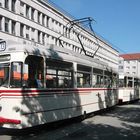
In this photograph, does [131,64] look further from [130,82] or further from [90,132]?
[90,132]

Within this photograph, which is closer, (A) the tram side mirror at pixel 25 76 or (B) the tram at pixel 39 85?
(B) the tram at pixel 39 85

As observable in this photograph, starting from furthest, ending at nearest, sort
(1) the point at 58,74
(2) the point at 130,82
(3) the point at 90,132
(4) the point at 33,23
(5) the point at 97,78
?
1. (4) the point at 33,23
2. (2) the point at 130,82
3. (5) the point at 97,78
4. (1) the point at 58,74
5. (3) the point at 90,132

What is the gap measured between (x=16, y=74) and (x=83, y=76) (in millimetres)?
4528

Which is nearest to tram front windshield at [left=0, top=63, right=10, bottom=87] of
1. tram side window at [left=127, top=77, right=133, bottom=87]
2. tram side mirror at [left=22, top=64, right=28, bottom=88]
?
tram side mirror at [left=22, top=64, right=28, bottom=88]

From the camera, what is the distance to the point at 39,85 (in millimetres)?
10484

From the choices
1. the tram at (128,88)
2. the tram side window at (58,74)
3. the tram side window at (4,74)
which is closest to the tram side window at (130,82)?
the tram at (128,88)

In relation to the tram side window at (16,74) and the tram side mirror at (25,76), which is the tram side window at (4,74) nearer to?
the tram side window at (16,74)

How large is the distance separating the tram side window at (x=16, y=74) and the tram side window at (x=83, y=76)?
3899 millimetres

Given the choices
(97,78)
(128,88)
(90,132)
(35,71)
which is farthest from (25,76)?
(128,88)

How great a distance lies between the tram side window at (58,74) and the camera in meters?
11.0

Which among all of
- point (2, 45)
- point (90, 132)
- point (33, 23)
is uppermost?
point (33, 23)

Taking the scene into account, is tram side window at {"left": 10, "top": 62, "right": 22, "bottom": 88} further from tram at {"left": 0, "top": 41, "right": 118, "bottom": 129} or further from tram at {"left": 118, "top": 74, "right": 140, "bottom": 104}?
tram at {"left": 118, "top": 74, "right": 140, "bottom": 104}

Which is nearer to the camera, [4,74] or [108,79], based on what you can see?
[4,74]

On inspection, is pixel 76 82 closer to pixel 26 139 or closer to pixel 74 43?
pixel 26 139
